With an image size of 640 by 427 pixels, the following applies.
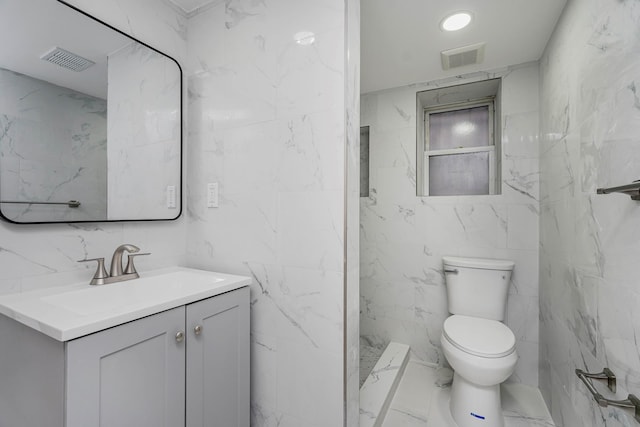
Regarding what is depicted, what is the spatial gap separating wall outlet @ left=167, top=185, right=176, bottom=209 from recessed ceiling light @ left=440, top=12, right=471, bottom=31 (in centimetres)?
177

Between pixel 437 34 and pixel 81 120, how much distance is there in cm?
192

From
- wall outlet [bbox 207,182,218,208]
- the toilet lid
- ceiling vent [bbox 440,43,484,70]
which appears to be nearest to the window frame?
ceiling vent [bbox 440,43,484,70]

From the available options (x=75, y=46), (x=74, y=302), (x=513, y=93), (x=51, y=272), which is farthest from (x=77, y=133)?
Answer: (x=513, y=93)

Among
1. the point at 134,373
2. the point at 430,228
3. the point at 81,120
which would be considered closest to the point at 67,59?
the point at 81,120

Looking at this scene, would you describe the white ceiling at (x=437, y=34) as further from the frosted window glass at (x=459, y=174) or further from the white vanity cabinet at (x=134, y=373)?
the white vanity cabinet at (x=134, y=373)

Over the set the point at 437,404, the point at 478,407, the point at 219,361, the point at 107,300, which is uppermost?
the point at 107,300

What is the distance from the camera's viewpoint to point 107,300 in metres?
1.11

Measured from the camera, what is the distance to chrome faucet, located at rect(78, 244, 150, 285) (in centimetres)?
122

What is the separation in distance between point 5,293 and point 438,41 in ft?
8.00

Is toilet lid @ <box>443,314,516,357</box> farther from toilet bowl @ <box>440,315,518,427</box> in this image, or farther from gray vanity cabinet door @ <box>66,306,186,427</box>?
gray vanity cabinet door @ <box>66,306,186,427</box>

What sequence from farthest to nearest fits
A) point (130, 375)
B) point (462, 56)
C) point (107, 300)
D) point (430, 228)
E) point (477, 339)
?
1. point (430, 228)
2. point (462, 56)
3. point (477, 339)
4. point (107, 300)
5. point (130, 375)

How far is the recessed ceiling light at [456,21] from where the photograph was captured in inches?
61.6

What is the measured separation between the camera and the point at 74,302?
1.07 meters

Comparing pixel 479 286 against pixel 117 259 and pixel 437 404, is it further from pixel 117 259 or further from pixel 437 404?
pixel 117 259
